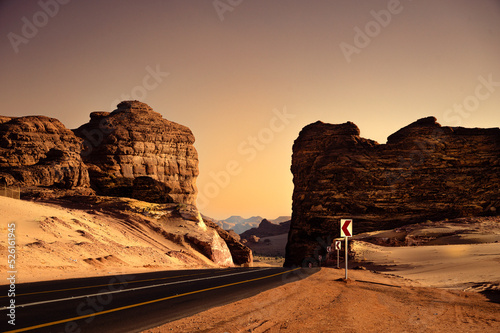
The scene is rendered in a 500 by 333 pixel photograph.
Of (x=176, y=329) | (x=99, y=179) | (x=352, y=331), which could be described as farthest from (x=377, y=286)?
(x=99, y=179)

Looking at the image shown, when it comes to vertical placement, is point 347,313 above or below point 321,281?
above

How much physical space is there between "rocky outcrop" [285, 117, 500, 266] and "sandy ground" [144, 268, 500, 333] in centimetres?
6083

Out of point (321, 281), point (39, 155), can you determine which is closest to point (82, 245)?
point (321, 281)

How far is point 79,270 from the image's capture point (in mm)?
17875

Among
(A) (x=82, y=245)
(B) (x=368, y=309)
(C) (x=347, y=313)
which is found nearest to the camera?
(C) (x=347, y=313)

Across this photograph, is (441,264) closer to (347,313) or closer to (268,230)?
(347,313)

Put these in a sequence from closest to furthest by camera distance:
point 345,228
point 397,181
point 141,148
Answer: point 345,228
point 397,181
point 141,148

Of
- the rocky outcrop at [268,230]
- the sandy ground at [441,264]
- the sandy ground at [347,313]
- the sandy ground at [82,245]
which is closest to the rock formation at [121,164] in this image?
the sandy ground at [82,245]

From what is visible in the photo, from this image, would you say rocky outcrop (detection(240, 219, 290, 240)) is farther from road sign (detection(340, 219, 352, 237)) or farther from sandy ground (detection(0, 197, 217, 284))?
road sign (detection(340, 219, 352, 237))

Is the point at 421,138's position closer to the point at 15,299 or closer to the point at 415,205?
the point at 415,205

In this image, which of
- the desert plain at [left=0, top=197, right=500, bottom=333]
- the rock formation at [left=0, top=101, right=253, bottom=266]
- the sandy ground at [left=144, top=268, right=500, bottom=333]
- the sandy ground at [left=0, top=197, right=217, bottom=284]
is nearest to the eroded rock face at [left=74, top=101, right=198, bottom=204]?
the rock formation at [left=0, top=101, right=253, bottom=266]

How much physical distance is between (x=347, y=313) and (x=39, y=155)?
5154 cm

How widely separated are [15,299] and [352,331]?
7.70 meters

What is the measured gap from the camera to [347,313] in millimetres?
8109
